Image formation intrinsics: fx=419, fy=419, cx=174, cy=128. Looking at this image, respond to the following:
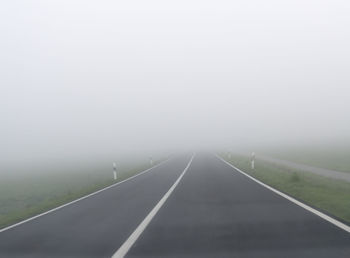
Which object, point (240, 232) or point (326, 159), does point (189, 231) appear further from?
point (326, 159)

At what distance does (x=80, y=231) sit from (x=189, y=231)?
7.80 ft

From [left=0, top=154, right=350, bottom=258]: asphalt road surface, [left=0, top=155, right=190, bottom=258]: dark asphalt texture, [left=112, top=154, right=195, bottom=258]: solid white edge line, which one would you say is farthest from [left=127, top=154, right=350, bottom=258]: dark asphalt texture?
[left=0, top=155, right=190, bottom=258]: dark asphalt texture

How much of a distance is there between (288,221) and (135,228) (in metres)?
3.26

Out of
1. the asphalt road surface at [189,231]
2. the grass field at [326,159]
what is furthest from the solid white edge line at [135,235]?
the grass field at [326,159]

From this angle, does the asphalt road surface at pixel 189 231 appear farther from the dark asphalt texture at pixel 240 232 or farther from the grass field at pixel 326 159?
the grass field at pixel 326 159

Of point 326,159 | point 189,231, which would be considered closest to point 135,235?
point 189,231

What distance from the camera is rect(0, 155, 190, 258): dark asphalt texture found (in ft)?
23.9

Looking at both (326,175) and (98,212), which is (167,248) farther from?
(326,175)

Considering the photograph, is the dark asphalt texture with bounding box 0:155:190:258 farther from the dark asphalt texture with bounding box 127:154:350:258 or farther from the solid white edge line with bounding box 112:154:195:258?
the dark asphalt texture with bounding box 127:154:350:258

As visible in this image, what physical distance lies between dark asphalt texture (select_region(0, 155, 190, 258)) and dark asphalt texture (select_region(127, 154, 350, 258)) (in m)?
0.58

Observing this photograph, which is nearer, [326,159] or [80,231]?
[80,231]

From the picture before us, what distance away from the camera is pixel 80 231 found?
29.3ft

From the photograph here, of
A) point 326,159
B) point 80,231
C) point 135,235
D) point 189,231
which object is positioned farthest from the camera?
point 326,159

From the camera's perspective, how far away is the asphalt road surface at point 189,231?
6.76m
